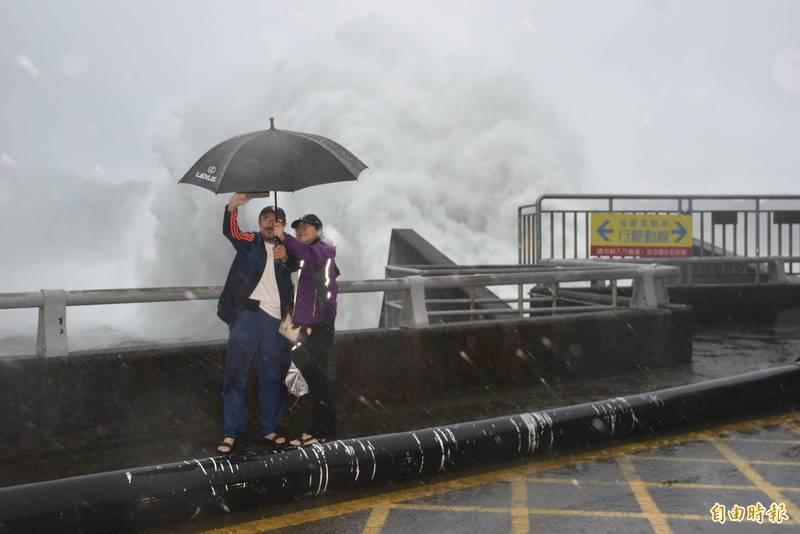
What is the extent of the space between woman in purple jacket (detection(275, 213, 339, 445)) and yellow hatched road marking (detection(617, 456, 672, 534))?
2.03 m

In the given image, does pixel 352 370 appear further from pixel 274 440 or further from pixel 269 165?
pixel 269 165

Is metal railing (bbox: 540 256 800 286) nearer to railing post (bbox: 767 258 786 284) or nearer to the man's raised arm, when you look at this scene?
railing post (bbox: 767 258 786 284)

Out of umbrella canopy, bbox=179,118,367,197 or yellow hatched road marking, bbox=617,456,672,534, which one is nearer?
yellow hatched road marking, bbox=617,456,672,534

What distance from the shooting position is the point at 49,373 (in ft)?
20.0

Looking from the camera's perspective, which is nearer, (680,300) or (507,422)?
(507,422)

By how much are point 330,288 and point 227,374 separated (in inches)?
36.2

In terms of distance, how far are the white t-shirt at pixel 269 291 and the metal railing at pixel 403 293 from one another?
668 mm

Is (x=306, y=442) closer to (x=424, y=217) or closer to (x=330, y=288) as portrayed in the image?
(x=330, y=288)

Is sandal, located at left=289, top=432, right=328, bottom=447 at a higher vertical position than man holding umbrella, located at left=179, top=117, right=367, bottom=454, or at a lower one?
lower

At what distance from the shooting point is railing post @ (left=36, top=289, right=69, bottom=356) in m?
5.99

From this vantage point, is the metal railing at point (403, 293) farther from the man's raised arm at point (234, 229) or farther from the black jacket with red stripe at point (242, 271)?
the man's raised arm at point (234, 229)

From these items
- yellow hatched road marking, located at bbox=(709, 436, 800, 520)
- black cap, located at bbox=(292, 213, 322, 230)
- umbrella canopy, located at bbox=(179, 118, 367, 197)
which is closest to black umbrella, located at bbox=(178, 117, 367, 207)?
umbrella canopy, located at bbox=(179, 118, 367, 197)

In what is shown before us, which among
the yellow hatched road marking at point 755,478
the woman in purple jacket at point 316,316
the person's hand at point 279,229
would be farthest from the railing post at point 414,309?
the yellow hatched road marking at point 755,478

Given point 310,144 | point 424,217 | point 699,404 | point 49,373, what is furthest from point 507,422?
point 424,217
